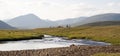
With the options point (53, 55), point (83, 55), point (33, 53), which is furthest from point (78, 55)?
point (33, 53)

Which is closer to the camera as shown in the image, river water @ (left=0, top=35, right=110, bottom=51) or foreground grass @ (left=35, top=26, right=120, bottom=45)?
river water @ (left=0, top=35, right=110, bottom=51)

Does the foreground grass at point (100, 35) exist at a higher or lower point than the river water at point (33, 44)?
lower

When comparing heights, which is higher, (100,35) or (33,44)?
(33,44)

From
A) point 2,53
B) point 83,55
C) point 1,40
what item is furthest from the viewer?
point 1,40

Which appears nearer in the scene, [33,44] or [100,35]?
[33,44]

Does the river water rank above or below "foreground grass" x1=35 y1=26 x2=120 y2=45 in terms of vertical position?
above

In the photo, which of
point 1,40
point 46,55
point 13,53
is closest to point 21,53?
point 13,53

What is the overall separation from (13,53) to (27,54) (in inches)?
122

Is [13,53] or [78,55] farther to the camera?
[13,53]

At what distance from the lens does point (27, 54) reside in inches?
2073

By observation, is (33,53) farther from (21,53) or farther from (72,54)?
(72,54)

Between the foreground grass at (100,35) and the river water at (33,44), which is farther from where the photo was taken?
the foreground grass at (100,35)

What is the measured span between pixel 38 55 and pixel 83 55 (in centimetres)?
884

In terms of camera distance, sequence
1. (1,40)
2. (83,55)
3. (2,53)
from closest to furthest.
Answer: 1. (83,55)
2. (2,53)
3. (1,40)
